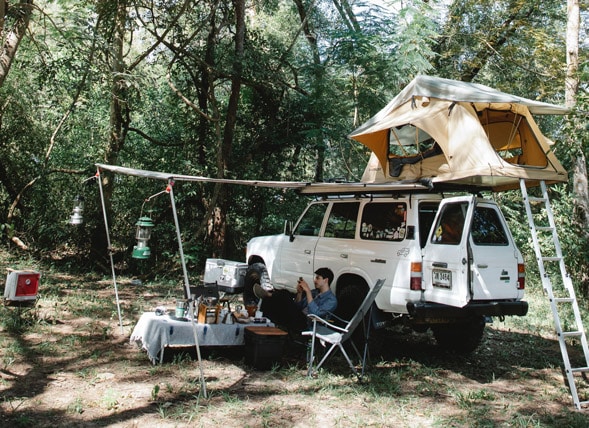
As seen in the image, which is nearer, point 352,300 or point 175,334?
point 175,334

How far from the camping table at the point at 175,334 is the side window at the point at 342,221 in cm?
171

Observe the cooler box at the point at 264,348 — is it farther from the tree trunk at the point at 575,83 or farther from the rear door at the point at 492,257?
the tree trunk at the point at 575,83

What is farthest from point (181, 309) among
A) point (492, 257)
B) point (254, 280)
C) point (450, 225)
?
point (492, 257)

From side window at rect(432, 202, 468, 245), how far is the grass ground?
4.81 ft

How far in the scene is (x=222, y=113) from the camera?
1304 centimetres

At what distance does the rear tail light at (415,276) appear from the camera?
524 cm

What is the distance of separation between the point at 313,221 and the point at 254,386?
2.82 m

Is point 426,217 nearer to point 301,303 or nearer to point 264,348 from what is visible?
point 301,303

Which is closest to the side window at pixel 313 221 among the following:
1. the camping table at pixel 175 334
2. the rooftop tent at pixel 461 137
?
the rooftop tent at pixel 461 137

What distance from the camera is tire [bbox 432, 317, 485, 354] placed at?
239 inches

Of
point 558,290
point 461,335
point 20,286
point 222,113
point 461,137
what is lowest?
point 461,335

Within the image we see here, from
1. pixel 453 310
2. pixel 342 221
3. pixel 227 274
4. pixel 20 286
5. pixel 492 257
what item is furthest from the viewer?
pixel 227 274

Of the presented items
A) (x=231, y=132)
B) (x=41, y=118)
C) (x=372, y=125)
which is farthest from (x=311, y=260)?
(x=41, y=118)

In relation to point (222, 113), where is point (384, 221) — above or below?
below
